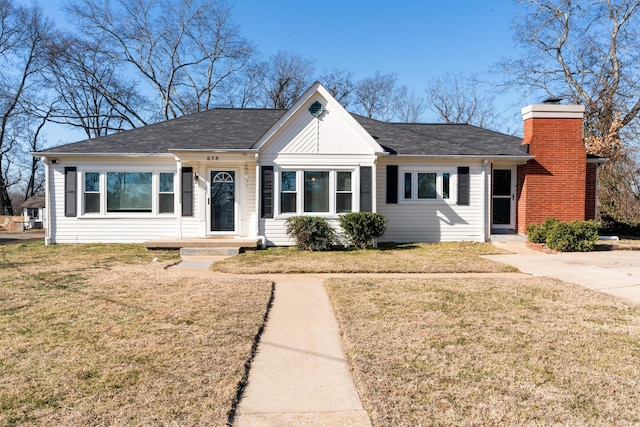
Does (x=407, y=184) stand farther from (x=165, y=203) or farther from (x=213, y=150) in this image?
(x=165, y=203)

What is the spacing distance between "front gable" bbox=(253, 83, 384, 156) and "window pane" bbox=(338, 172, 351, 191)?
0.66 meters

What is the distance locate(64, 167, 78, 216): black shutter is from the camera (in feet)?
42.5

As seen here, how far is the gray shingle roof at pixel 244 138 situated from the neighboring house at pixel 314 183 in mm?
96

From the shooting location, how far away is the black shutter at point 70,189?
1295 cm

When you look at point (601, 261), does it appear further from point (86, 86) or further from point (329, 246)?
point (86, 86)

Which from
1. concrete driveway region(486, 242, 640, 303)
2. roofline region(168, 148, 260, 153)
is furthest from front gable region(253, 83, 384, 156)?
concrete driveway region(486, 242, 640, 303)

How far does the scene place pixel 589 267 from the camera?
8805mm

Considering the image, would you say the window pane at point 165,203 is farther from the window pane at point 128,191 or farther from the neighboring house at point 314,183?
the window pane at point 128,191

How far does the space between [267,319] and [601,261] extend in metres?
8.51

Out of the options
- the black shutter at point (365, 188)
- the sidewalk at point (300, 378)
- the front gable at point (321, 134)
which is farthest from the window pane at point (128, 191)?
the sidewalk at point (300, 378)

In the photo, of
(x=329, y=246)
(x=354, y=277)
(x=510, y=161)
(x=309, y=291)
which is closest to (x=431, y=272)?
(x=354, y=277)

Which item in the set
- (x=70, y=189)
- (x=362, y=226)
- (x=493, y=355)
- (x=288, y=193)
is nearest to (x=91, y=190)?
(x=70, y=189)

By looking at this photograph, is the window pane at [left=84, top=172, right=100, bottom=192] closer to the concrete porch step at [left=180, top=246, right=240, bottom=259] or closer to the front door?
the concrete porch step at [left=180, top=246, right=240, bottom=259]

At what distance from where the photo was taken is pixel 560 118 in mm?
13117
